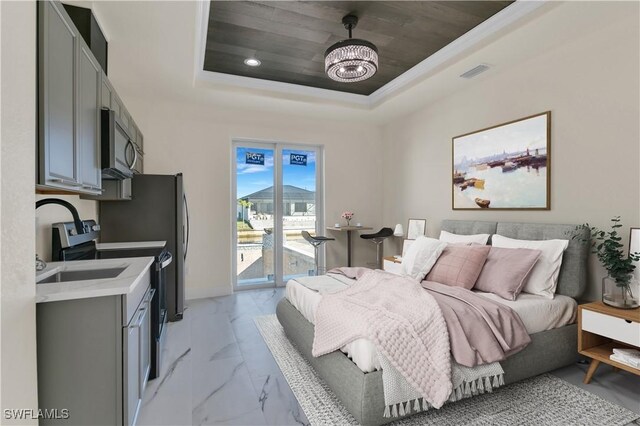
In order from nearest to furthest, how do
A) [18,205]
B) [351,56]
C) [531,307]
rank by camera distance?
[18,205]
[531,307]
[351,56]

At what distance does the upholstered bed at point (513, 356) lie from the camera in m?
1.77

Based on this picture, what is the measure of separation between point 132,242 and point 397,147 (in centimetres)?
404

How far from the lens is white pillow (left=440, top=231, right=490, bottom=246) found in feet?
11.1

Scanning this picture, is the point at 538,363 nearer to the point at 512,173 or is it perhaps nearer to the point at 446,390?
the point at 446,390

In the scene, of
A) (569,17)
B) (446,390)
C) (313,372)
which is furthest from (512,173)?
(313,372)

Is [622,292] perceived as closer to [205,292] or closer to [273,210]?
[273,210]

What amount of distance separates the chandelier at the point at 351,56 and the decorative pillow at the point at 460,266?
1.90 meters

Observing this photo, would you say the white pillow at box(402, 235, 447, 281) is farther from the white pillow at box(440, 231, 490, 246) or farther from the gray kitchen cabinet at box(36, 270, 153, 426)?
the gray kitchen cabinet at box(36, 270, 153, 426)

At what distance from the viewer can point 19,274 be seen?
1.18 meters

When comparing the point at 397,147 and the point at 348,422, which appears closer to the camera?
the point at 348,422

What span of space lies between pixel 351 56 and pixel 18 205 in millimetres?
2524

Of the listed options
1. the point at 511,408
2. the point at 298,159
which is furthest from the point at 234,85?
the point at 511,408

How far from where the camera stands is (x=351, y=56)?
9.19 ft

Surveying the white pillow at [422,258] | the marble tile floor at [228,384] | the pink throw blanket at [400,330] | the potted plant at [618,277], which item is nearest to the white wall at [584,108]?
the potted plant at [618,277]
